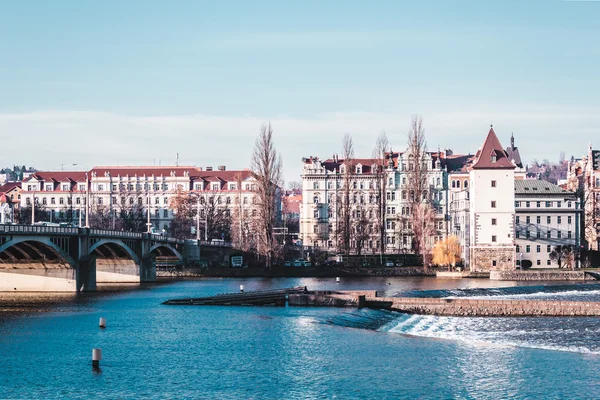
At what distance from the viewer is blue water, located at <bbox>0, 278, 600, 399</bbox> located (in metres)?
38.4

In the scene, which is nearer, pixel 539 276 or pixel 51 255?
pixel 51 255

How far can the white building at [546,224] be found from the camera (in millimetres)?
116625

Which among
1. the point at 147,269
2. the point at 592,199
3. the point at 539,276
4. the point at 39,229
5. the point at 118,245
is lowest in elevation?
the point at 539,276

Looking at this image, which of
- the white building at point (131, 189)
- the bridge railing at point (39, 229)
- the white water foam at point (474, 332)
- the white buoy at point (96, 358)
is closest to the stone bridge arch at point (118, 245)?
the bridge railing at point (39, 229)

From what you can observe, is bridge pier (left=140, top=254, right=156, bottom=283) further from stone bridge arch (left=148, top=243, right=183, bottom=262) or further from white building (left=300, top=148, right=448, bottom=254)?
white building (left=300, top=148, right=448, bottom=254)

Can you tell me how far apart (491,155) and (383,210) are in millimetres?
19356

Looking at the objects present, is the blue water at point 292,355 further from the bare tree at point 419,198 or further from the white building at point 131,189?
the white building at point 131,189

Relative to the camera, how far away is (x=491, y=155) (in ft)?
370

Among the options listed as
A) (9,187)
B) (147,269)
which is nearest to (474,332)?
(147,269)

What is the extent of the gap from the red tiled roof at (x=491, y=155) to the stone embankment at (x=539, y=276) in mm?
12649

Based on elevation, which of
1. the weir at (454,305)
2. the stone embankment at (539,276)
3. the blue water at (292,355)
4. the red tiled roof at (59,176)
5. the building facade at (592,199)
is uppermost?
the red tiled roof at (59,176)

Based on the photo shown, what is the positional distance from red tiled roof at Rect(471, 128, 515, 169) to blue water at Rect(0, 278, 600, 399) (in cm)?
5026

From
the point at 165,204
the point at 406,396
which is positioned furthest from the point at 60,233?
the point at 165,204

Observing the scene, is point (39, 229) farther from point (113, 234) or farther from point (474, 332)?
point (474, 332)
